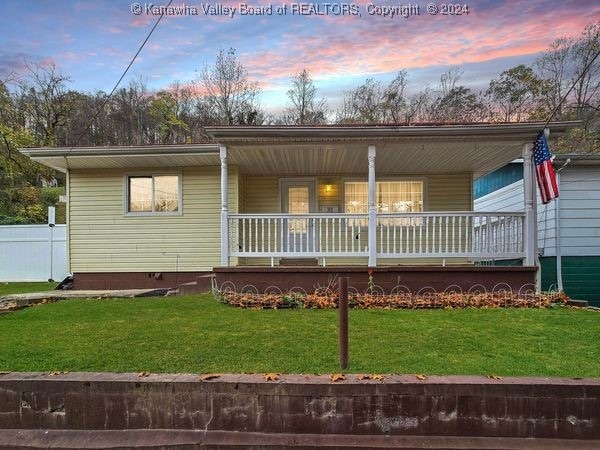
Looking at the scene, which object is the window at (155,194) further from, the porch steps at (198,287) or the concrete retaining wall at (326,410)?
the concrete retaining wall at (326,410)

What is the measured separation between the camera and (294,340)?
196 inches

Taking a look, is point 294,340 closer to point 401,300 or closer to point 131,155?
point 401,300

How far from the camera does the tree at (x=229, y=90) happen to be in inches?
1158

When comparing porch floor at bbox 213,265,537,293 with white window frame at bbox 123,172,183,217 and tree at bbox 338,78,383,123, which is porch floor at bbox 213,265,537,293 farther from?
tree at bbox 338,78,383,123

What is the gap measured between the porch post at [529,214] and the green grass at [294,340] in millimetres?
1422

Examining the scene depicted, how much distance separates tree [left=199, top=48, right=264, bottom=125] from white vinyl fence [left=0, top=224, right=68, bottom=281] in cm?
1739

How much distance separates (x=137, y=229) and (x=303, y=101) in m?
20.7

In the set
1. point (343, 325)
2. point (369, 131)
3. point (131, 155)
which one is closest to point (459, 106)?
point (369, 131)

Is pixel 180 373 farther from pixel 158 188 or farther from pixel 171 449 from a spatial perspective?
pixel 158 188

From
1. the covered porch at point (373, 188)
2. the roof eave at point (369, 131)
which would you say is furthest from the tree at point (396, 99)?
the roof eave at point (369, 131)

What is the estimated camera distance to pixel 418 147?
29.3 feet

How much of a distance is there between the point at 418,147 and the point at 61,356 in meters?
7.49

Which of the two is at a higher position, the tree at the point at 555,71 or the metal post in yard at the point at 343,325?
the tree at the point at 555,71

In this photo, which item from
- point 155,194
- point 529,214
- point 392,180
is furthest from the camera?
point 392,180
